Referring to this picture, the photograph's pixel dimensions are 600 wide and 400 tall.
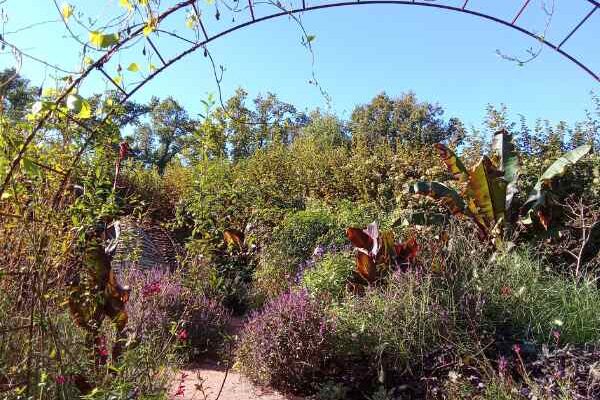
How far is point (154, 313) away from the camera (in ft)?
15.4

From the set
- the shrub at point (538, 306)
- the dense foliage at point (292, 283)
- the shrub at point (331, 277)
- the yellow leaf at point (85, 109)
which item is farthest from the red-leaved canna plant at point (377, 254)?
the yellow leaf at point (85, 109)

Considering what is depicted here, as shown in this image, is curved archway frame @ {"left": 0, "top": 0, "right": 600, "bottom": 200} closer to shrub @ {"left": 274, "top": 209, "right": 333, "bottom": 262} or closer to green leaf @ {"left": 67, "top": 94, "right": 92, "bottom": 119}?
green leaf @ {"left": 67, "top": 94, "right": 92, "bottom": 119}

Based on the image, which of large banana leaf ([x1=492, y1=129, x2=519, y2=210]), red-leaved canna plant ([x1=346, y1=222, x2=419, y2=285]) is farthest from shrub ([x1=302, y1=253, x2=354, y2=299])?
large banana leaf ([x1=492, y1=129, x2=519, y2=210])

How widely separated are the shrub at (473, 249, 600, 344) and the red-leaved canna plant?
72 centimetres

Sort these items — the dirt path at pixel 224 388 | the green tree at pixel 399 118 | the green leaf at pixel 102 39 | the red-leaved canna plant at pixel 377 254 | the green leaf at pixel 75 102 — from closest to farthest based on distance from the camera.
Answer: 1. the green leaf at pixel 75 102
2. the green leaf at pixel 102 39
3. the dirt path at pixel 224 388
4. the red-leaved canna plant at pixel 377 254
5. the green tree at pixel 399 118

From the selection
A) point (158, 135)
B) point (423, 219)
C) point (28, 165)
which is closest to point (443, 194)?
point (423, 219)

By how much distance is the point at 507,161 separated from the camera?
23.8 feet

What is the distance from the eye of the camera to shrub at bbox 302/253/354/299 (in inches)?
208

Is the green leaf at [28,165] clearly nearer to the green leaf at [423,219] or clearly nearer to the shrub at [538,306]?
the shrub at [538,306]

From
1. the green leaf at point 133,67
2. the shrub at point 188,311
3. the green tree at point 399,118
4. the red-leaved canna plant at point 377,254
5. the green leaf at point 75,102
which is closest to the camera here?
the green leaf at point 75,102

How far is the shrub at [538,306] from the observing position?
4.21 meters

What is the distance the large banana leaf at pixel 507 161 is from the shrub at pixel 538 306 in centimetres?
225

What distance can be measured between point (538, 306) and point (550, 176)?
292cm

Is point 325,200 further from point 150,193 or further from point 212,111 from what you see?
point 212,111
